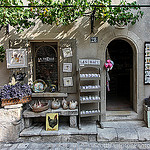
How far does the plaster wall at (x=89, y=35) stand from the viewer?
12.6 ft

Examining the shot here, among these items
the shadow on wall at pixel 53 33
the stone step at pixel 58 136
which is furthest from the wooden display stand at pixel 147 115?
the shadow on wall at pixel 53 33

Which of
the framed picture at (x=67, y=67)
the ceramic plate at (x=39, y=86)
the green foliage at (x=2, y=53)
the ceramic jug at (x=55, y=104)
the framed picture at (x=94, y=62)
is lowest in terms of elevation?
the ceramic jug at (x=55, y=104)

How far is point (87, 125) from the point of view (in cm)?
362

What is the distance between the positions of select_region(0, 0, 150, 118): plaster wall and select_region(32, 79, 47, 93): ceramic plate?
2.81 feet

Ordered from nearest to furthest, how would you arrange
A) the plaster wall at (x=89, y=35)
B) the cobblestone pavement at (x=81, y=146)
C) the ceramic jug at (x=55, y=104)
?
the cobblestone pavement at (x=81, y=146)
the ceramic jug at (x=55, y=104)
the plaster wall at (x=89, y=35)

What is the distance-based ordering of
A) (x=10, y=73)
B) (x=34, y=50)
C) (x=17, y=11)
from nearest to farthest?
1. (x=17, y=11)
2. (x=10, y=73)
3. (x=34, y=50)

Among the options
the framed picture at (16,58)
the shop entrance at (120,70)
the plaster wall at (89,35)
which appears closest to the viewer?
the framed picture at (16,58)

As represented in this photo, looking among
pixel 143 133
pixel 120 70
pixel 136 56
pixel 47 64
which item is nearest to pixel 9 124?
pixel 47 64

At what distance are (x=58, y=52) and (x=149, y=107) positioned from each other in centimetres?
312

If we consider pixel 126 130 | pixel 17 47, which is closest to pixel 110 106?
pixel 126 130

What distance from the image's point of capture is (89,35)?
3.86m

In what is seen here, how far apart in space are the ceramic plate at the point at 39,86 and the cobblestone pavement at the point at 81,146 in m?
1.47

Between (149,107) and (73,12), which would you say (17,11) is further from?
(149,107)

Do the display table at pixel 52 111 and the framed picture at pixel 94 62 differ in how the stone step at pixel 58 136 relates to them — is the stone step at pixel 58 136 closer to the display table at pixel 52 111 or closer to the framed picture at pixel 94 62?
the display table at pixel 52 111
